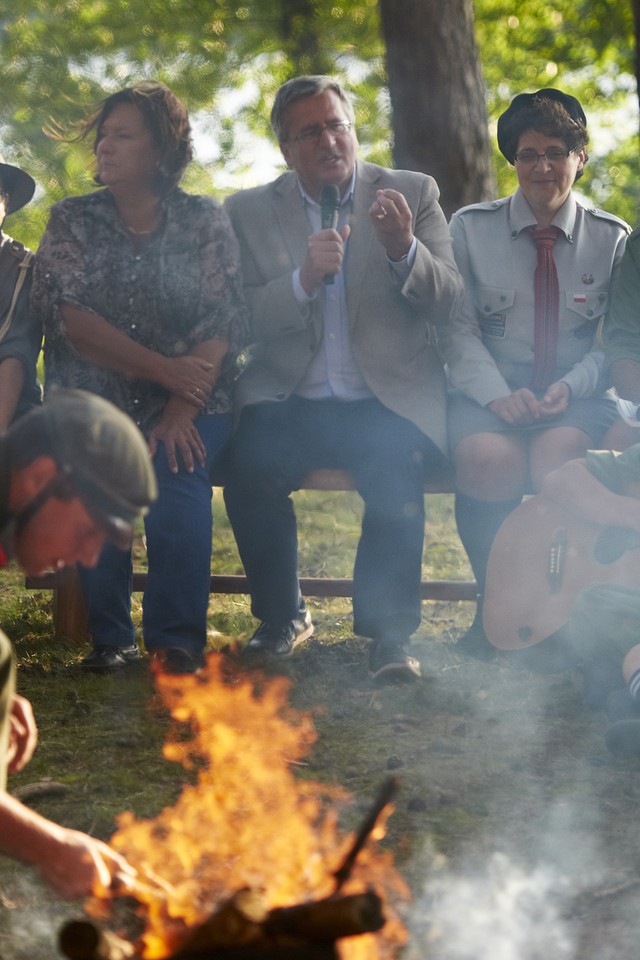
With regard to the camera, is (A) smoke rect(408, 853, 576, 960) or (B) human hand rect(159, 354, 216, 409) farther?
(B) human hand rect(159, 354, 216, 409)

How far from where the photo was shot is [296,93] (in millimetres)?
4898

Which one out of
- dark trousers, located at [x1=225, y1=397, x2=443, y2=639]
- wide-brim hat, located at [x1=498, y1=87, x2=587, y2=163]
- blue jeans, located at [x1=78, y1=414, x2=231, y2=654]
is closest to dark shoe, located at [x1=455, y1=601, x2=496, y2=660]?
dark trousers, located at [x1=225, y1=397, x2=443, y2=639]

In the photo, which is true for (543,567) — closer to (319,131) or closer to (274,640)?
(274,640)

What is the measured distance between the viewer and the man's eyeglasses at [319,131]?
16.1 feet

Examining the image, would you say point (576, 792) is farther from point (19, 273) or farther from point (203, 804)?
point (19, 273)

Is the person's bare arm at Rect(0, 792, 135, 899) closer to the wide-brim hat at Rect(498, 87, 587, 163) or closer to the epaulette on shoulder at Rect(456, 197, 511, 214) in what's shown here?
the wide-brim hat at Rect(498, 87, 587, 163)

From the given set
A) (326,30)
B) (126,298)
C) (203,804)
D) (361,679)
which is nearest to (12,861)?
(203,804)

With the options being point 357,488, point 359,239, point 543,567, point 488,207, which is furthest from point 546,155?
point 543,567

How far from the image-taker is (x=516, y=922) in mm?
2775

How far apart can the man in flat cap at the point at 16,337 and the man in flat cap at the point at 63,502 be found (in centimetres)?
262

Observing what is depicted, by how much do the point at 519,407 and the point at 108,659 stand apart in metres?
1.99

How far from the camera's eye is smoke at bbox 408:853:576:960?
2639 millimetres

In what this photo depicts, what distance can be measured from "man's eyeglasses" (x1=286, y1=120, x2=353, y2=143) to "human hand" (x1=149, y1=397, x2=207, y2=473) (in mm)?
1224

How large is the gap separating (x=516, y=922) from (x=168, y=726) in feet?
5.94
